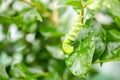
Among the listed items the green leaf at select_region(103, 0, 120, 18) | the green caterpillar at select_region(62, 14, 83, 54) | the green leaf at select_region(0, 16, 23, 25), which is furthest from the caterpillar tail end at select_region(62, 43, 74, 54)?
the green leaf at select_region(0, 16, 23, 25)

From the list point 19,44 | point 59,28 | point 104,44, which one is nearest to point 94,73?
point 59,28

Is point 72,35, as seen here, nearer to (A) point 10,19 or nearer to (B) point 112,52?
(B) point 112,52

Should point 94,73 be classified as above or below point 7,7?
below

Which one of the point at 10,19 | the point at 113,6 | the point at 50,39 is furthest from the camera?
the point at 50,39

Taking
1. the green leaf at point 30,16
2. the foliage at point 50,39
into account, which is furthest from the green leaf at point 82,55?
the green leaf at point 30,16

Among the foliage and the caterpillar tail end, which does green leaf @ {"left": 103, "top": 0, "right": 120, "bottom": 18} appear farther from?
the caterpillar tail end

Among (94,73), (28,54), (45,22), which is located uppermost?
(45,22)

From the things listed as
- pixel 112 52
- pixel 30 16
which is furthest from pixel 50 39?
pixel 112 52

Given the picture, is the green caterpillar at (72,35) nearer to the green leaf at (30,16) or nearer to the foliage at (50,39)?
the foliage at (50,39)

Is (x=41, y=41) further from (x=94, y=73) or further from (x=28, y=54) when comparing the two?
(x=94, y=73)
